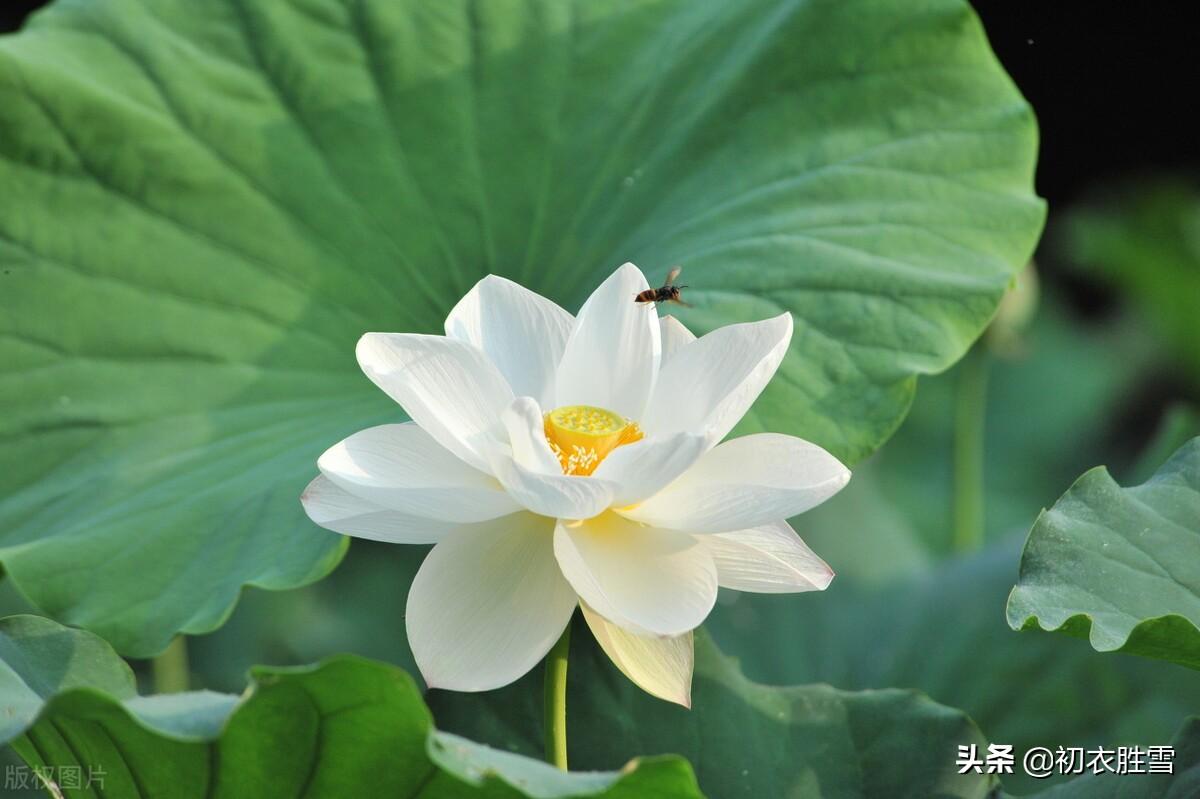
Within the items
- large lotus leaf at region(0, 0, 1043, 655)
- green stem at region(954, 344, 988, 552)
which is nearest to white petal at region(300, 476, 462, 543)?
large lotus leaf at region(0, 0, 1043, 655)

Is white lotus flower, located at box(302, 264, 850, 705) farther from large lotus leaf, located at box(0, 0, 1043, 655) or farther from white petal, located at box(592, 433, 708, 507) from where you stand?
large lotus leaf, located at box(0, 0, 1043, 655)

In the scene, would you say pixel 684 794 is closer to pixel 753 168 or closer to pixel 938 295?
pixel 938 295

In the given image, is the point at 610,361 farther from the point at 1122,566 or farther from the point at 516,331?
the point at 1122,566

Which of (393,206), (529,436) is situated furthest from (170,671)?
(529,436)

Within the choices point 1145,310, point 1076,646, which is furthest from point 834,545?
point 1145,310

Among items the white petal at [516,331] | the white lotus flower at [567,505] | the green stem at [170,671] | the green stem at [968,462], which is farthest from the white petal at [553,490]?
the green stem at [968,462]

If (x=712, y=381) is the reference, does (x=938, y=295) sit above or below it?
below

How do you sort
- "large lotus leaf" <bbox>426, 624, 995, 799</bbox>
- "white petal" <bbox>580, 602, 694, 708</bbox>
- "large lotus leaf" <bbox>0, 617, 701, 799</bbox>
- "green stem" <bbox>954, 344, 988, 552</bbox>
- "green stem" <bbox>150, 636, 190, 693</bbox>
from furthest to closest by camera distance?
"green stem" <bbox>954, 344, 988, 552</bbox> < "green stem" <bbox>150, 636, 190, 693</bbox> < "large lotus leaf" <bbox>426, 624, 995, 799</bbox> < "white petal" <bbox>580, 602, 694, 708</bbox> < "large lotus leaf" <bbox>0, 617, 701, 799</bbox>
